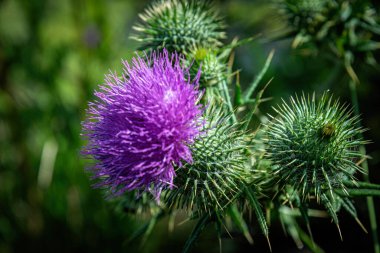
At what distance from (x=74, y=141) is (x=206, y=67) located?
10.6 feet

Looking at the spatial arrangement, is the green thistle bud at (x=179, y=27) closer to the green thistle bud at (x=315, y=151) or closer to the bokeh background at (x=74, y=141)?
the green thistle bud at (x=315, y=151)

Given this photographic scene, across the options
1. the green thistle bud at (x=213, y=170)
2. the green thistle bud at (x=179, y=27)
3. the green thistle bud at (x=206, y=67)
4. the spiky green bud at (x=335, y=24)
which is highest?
the spiky green bud at (x=335, y=24)

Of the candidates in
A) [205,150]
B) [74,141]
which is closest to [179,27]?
[205,150]

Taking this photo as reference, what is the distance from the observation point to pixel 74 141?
532 cm

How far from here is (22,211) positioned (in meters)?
5.20

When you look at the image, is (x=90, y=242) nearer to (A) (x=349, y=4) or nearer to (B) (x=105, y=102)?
(B) (x=105, y=102)

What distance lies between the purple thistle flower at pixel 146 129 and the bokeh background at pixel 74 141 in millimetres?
2542

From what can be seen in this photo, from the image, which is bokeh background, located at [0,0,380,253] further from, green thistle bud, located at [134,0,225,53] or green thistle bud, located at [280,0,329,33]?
green thistle bud, located at [134,0,225,53]

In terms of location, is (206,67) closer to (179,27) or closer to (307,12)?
(179,27)

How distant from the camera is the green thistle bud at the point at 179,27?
9.05 feet

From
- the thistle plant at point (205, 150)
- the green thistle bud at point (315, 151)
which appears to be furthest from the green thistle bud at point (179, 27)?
the green thistle bud at point (315, 151)

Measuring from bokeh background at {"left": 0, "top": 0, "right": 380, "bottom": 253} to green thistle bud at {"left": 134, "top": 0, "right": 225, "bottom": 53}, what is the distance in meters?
1.63

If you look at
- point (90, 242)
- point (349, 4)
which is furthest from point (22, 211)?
point (349, 4)

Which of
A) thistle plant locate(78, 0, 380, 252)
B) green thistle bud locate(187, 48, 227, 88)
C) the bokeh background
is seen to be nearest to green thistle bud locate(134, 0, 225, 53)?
green thistle bud locate(187, 48, 227, 88)
